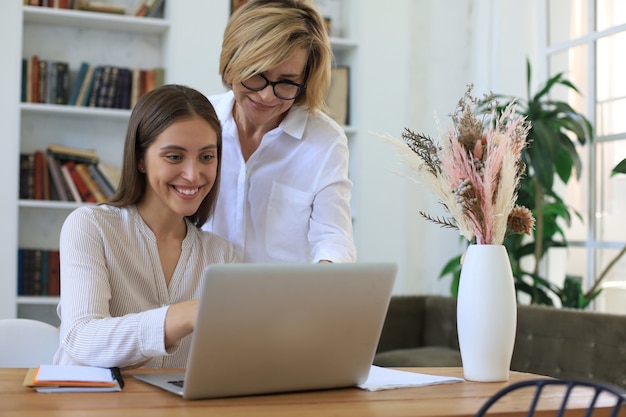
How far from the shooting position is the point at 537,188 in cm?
370

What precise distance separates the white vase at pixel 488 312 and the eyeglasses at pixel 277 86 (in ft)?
2.44

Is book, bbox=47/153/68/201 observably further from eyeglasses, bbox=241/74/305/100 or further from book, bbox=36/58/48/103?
eyeglasses, bbox=241/74/305/100

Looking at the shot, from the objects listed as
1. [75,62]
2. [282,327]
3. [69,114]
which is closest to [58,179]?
[69,114]

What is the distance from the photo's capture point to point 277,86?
7.16ft

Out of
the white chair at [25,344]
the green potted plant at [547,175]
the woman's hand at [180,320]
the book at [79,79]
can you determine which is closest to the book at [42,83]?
the book at [79,79]

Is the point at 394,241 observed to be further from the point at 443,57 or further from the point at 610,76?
the point at 610,76

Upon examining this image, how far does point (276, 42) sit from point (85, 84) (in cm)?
237

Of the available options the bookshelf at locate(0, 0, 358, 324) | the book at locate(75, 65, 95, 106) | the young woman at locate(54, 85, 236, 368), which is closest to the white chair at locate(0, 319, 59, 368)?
the young woman at locate(54, 85, 236, 368)

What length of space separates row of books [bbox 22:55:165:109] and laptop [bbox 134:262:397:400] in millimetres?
2986

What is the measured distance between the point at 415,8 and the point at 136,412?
3962mm

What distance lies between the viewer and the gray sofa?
9.67ft

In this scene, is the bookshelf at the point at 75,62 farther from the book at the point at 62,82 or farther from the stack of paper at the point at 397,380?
the stack of paper at the point at 397,380

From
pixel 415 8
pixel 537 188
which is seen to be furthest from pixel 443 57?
pixel 537 188

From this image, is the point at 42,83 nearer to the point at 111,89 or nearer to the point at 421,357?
the point at 111,89
